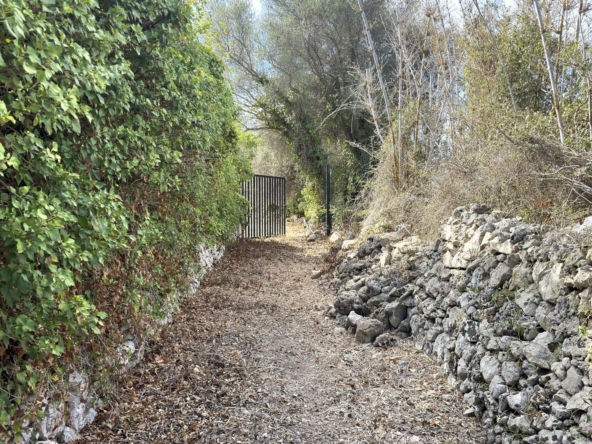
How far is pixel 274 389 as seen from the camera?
10.1 feet

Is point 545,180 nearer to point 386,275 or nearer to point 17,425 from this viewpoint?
point 386,275

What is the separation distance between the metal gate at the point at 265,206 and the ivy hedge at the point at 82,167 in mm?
6513

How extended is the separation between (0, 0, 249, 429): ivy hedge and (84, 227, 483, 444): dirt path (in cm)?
54

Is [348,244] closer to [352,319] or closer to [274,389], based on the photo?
[352,319]

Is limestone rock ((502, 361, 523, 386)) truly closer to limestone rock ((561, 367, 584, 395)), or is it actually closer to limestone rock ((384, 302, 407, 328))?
limestone rock ((561, 367, 584, 395))

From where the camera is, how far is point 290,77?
485 inches

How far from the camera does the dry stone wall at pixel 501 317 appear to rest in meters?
2.47

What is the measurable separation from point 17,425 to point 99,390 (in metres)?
0.77

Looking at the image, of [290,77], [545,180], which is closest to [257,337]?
[545,180]

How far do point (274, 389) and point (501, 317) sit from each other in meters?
1.82

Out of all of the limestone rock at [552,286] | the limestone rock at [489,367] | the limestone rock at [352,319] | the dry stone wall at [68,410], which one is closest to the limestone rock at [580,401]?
the limestone rock at [489,367]

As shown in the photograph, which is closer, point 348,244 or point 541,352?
point 541,352

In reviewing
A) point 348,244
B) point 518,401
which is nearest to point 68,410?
point 518,401

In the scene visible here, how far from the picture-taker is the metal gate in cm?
1045
